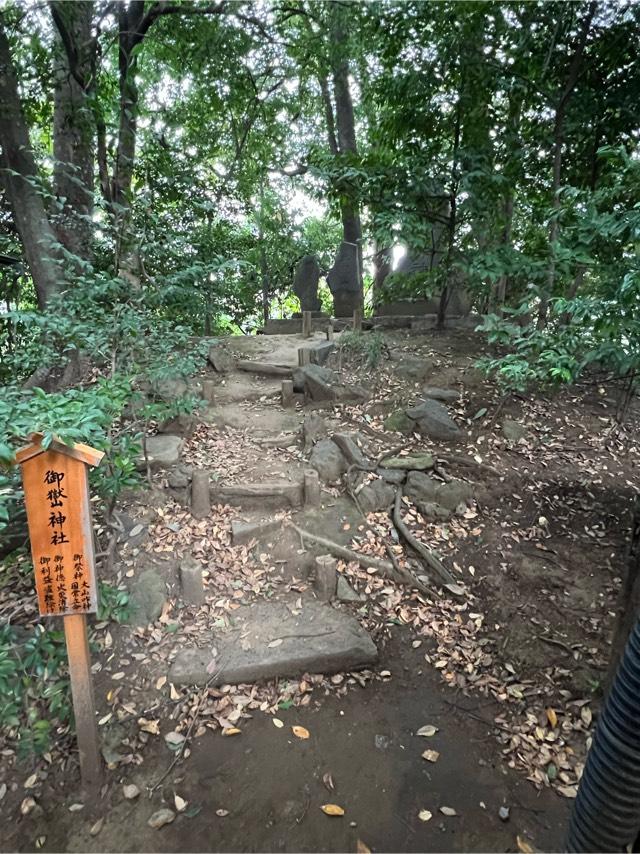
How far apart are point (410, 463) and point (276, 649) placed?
2.49 metres

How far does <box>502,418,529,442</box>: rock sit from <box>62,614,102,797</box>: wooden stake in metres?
4.73

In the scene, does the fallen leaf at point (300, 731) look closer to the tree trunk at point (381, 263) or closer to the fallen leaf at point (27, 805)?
the fallen leaf at point (27, 805)

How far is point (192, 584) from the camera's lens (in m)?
3.74

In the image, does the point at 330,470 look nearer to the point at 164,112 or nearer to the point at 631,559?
the point at 631,559

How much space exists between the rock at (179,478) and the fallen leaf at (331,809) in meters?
2.90

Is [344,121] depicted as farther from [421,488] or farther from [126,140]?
[421,488]

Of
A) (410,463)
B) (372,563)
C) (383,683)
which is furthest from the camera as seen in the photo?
(410,463)

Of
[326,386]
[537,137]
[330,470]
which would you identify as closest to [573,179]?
[537,137]

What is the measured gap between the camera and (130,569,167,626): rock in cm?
359

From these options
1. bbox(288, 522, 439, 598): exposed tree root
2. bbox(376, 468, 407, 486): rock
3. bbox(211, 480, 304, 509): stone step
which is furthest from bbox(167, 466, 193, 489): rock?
bbox(376, 468, 407, 486): rock

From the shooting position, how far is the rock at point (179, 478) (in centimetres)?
459

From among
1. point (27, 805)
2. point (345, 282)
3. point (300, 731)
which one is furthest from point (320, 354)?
point (27, 805)

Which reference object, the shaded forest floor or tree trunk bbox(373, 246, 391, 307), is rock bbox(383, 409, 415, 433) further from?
tree trunk bbox(373, 246, 391, 307)

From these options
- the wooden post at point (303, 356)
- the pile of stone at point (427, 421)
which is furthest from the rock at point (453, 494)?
the wooden post at point (303, 356)
